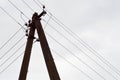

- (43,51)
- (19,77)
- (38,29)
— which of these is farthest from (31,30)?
(19,77)

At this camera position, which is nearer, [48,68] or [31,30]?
[48,68]

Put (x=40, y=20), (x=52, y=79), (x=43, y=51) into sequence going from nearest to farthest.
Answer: (x=52, y=79)
(x=43, y=51)
(x=40, y=20)

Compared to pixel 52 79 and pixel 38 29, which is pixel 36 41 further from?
pixel 52 79

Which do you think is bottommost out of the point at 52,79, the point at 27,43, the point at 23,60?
the point at 52,79

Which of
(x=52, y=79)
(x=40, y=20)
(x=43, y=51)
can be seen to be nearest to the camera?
(x=52, y=79)

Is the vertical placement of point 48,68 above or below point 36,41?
below

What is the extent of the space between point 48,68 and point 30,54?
139 centimetres

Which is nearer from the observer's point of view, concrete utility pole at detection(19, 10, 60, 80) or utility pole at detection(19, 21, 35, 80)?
concrete utility pole at detection(19, 10, 60, 80)

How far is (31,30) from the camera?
56.6ft

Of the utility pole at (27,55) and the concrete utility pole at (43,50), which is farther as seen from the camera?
the utility pole at (27,55)

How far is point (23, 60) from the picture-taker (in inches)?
639

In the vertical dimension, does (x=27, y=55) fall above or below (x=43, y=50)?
below

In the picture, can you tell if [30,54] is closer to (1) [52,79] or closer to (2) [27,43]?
(2) [27,43]

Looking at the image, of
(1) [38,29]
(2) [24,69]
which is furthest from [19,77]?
(1) [38,29]
